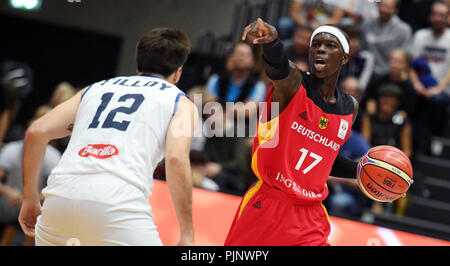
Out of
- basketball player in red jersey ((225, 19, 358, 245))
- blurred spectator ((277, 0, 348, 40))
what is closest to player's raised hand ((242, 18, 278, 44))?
basketball player in red jersey ((225, 19, 358, 245))

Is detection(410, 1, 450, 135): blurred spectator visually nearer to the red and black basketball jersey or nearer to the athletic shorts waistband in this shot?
the red and black basketball jersey

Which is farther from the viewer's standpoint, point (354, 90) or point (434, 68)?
point (434, 68)

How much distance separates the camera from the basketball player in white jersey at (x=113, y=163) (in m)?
3.07

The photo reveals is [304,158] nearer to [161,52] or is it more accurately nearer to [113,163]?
[161,52]

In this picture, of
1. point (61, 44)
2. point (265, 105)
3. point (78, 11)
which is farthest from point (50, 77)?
point (265, 105)

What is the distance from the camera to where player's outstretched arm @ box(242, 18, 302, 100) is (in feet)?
11.2

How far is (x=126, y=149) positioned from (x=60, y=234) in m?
0.57

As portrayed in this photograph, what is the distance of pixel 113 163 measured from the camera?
3.15 m

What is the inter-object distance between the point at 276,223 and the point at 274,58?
1.12 metres

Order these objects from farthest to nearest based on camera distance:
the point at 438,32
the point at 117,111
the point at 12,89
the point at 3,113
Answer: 1. the point at 12,89
2. the point at 438,32
3. the point at 3,113
4. the point at 117,111

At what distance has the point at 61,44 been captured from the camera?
1312 cm

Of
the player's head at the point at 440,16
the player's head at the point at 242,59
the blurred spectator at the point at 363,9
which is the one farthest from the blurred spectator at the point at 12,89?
the player's head at the point at 440,16

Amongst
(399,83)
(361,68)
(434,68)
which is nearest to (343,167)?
(399,83)
